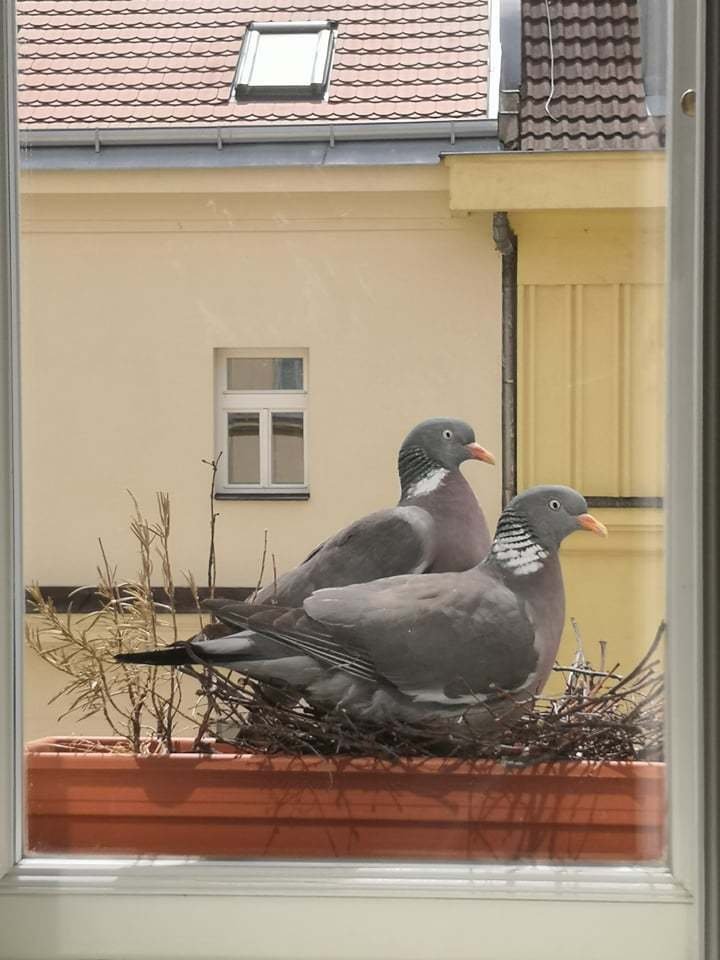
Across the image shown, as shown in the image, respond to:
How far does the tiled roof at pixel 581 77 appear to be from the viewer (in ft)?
4.17

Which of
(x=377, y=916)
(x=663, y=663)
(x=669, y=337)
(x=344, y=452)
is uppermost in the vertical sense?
(x=669, y=337)

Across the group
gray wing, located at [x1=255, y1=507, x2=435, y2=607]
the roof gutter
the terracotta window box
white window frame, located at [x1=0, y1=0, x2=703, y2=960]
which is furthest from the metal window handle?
the terracotta window box

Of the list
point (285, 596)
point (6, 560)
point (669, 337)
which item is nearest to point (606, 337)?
point (669, 337)

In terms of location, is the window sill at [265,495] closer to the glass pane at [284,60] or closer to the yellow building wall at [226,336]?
the yellow building wall at [226,336]

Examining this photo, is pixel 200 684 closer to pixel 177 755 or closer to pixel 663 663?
pixel 177 755

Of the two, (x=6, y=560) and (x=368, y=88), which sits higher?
(x=368, y=88)

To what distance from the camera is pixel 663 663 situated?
48.9 inches

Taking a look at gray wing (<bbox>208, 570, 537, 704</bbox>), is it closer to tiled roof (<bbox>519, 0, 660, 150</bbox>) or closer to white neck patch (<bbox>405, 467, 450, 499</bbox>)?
white neck patch (<bbox>405, 467, 450, 499</bbox>)

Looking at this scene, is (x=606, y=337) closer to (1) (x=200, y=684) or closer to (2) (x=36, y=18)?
(1) (x=200, y=684)

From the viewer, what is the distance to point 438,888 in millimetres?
1225

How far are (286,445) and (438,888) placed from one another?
481 mm

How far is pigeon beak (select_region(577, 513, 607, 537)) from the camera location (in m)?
1.28

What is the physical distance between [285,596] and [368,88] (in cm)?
55

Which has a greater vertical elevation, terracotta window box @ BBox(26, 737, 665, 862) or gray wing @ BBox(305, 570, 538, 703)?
gray wing @ BBox(305, 570, 538, 703)
